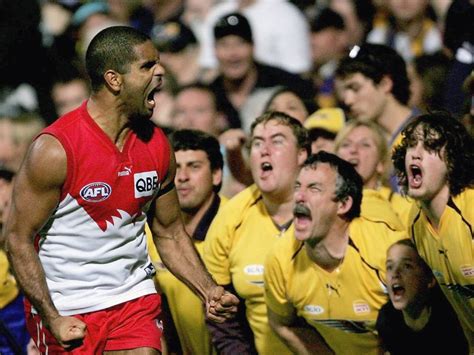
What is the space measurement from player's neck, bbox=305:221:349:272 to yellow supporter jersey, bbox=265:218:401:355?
0.12 ft

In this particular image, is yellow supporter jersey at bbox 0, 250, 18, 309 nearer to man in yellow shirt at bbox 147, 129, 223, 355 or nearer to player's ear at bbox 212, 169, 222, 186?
man in yellow shirt at bbox 147, 129, 223, 355

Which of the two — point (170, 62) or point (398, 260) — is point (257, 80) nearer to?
point (170, 62)

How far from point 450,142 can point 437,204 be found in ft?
1.06

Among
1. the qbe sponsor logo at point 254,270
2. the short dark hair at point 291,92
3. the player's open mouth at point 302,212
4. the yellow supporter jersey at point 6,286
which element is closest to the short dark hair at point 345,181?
the player's open mouth at point 302,212

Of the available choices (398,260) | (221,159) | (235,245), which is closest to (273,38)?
(221,159)

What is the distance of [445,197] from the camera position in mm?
6441

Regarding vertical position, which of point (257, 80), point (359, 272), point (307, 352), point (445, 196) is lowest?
point (307, 352)

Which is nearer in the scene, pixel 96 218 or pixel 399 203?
pixel 96 218

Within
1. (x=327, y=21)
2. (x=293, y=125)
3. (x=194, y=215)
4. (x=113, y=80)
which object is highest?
(x=327, y=21)

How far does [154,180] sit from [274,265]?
49.2 inches

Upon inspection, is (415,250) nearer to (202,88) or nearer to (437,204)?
(437,204)

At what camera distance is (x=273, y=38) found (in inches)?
451

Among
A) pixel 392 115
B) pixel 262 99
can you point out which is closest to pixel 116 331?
pixel 392 115

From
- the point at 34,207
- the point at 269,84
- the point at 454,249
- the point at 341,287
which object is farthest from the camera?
the point at 269,84
